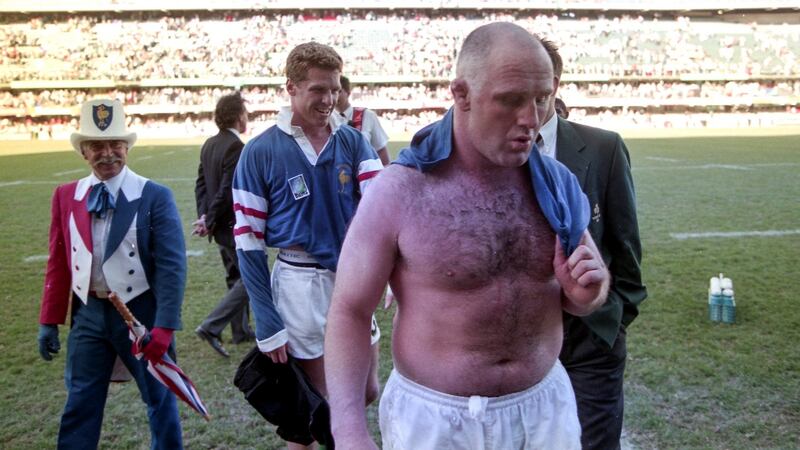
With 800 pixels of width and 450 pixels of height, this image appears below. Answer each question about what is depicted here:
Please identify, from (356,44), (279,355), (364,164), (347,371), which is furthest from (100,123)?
(356,44)

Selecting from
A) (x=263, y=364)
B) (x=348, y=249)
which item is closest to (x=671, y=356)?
(x=263, y=364)

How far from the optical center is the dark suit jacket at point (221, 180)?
639cm

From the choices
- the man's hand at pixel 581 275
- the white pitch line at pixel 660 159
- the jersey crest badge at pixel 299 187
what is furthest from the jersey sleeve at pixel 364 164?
the white pitch line at pixel 660 159

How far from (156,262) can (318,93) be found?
1.28 meters

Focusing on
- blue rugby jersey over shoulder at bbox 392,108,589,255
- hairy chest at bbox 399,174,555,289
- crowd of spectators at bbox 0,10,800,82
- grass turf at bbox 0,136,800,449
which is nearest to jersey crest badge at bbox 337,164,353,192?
blue rugby jersey over shoulder at bbox 392,108,589,255

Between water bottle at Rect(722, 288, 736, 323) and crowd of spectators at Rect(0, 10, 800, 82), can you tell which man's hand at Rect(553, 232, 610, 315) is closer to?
water bottle at Rect(722, 288, 736, 323)

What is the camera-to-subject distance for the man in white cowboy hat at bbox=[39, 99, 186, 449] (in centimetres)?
389

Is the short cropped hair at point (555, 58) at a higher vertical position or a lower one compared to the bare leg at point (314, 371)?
higher

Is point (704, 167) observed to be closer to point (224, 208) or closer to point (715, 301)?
point (715, 301)

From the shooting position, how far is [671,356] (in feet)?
20.2

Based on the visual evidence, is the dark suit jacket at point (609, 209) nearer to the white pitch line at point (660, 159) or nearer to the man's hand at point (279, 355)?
the man's hand at point (279, 355)

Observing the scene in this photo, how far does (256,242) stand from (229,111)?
299cm

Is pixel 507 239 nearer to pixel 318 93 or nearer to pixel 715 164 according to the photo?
pixel 318 93

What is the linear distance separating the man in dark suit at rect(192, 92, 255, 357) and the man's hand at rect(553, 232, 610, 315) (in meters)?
4.46
